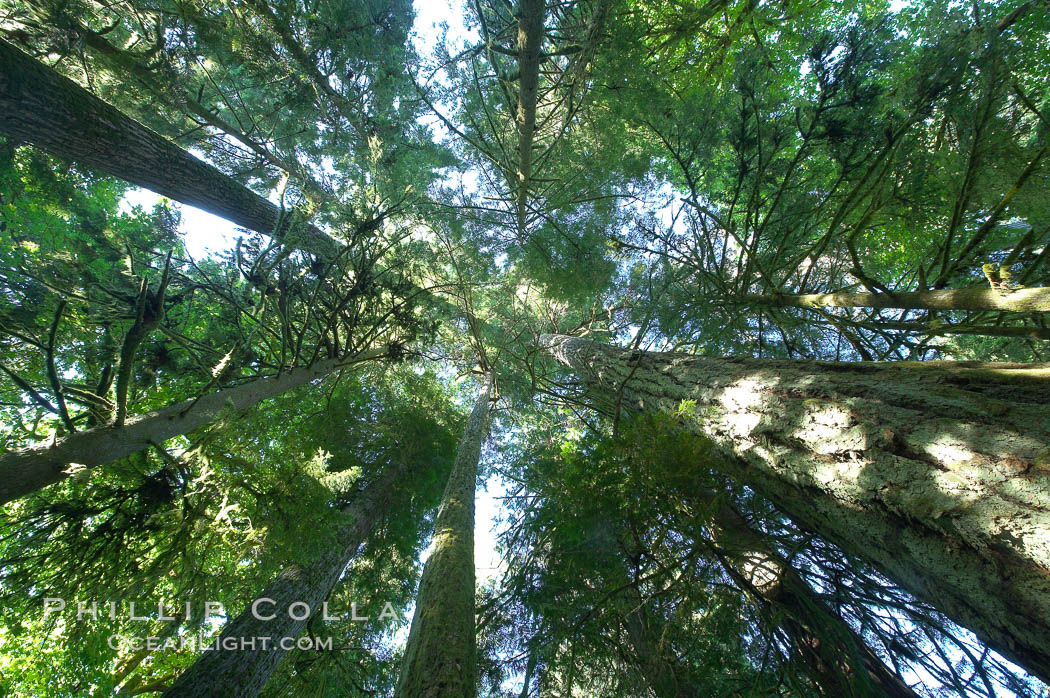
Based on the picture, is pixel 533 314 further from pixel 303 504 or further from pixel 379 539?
pixel 303 504

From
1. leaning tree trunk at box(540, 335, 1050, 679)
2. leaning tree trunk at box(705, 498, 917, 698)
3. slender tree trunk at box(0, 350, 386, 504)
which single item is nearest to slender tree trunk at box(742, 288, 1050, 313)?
leaning tree trunk at box(540, 335, 1050, 679)

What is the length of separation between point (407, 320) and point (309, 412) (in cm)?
276

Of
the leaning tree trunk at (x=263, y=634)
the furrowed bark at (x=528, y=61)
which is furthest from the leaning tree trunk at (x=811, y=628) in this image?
the furrowed bark at (x=528, y=61)

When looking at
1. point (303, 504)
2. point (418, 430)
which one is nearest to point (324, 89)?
point (418, 430)

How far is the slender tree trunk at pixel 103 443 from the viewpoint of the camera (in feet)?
6.82

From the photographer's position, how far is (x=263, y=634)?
12.1ft

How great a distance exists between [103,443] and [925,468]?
429 cm

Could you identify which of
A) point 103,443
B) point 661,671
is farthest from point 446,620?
point 103,443

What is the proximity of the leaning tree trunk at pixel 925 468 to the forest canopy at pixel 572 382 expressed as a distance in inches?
0.4

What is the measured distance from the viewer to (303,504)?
3320 millimetres

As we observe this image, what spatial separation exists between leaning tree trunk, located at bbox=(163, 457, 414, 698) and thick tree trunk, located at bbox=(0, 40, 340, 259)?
3.61 m

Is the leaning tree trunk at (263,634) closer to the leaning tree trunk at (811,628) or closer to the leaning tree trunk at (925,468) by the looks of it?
the leaning tree trunk at (811,628)

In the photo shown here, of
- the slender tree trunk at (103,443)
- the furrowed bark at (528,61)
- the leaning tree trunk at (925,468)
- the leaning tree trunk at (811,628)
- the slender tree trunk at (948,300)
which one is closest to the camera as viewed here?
the leaning tree trunk at (925,468)

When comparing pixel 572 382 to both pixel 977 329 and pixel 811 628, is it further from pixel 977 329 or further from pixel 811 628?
pixel 977 329
